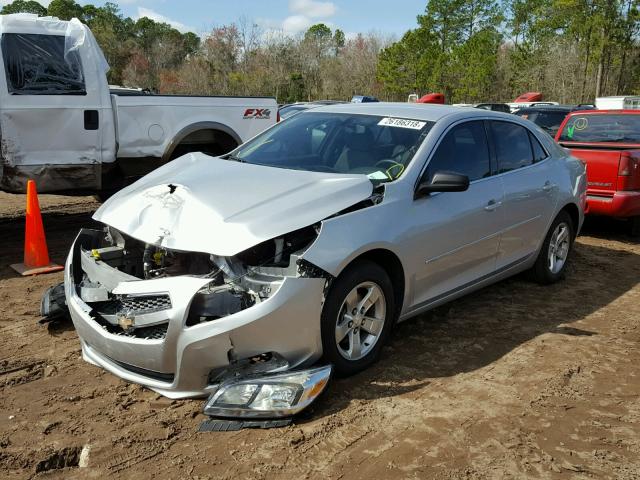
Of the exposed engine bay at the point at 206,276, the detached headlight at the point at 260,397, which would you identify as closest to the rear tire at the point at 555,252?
the exposed engine bay at the point at 206,276

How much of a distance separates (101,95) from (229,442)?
507 centimetres

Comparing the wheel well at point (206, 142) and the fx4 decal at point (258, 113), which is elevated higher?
the fx4 decal at point (258, 113)

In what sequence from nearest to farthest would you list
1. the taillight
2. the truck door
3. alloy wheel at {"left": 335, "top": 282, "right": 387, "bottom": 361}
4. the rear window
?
alloy wheel at {"left": 335, "top": 282, "right": 387, "bottom": 361}
the truck door
the taillight
the rear window

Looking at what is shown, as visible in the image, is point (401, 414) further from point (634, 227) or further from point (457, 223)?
point (634, 227)

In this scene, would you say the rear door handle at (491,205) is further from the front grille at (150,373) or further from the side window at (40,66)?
the side window at (40,66)

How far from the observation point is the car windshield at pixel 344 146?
4219 mm

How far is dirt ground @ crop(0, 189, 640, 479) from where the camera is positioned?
2883mm

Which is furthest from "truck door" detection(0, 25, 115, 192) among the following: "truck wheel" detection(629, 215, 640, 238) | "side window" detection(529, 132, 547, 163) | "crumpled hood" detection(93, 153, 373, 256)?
"truck wheel" detection(629, 215, 640, 238)

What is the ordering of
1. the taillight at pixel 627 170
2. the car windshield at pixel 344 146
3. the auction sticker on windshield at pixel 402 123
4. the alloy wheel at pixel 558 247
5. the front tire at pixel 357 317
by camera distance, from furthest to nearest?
the taillight at pixel 627 170, the alloy wheel at pixel 558 247, the auction sticker on windshield at pixel 402 123, the car windshield at pixel 344 146, the front tire at pixel 357 317

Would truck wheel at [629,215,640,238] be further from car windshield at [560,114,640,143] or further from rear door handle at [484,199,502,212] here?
rear door handle at [484,199,502,212]

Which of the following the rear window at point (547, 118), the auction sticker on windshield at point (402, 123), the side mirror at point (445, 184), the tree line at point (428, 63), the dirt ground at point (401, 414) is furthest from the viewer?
the tree line at point (428, 63)

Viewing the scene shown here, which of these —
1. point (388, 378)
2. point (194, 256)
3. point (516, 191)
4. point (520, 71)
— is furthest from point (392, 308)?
point (520, 71)

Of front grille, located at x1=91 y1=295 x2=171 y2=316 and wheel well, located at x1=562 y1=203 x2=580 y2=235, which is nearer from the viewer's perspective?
front grille, located at x1=91 y1=295 x2=171 y2=316

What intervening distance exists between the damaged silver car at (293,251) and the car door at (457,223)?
13 mm
